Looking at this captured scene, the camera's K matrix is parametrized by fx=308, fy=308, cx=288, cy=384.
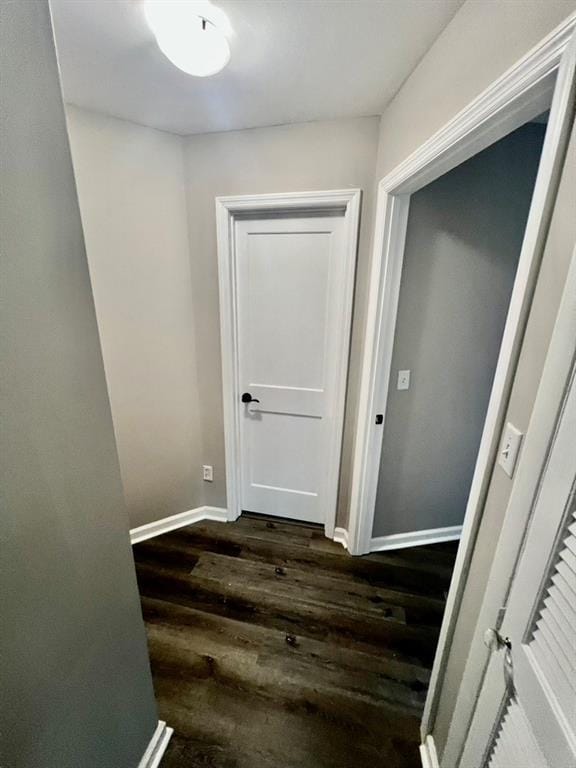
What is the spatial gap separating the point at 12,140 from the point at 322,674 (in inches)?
76.9

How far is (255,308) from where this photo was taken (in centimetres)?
183

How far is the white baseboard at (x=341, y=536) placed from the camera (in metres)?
2.01

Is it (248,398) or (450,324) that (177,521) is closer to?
(248,398)

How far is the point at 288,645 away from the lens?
56.7 inches

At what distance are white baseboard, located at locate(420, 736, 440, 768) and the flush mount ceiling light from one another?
239cm

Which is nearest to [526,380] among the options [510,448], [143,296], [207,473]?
[510,448]

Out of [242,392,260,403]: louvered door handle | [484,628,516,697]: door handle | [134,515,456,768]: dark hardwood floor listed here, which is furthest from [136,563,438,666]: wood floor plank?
[242,392,260,403]: louvered door handle

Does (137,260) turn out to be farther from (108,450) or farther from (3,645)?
(3,645)

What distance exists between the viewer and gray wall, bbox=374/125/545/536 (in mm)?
1427

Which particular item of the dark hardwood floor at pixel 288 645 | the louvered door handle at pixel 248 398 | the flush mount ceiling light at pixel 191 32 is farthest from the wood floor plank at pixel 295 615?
the flush mount ceiling light at pixel 191 32

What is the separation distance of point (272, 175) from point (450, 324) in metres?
1.20

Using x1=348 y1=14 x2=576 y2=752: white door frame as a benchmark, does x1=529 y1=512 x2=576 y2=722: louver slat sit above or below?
below

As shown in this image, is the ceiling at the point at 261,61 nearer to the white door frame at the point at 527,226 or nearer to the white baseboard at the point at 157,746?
the white door frame at the point at 527,226

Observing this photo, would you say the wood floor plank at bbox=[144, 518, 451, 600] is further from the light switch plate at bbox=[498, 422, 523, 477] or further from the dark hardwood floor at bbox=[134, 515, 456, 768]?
the light switch plate at bbox=[498, 422, 523, 477]
